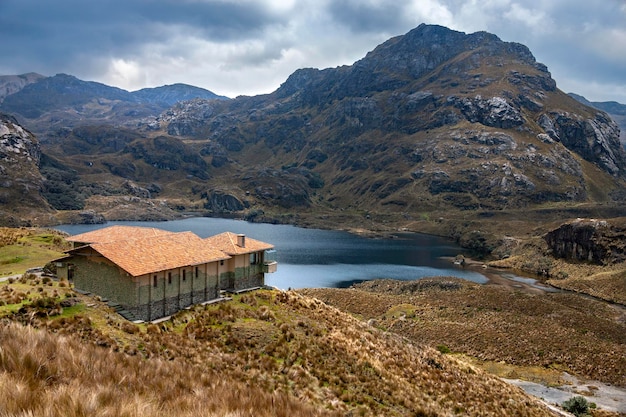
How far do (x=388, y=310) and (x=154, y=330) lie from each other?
4471 cm

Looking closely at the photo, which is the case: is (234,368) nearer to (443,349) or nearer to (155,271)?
(155,271)

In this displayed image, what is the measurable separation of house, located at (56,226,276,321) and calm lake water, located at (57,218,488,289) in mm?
55111

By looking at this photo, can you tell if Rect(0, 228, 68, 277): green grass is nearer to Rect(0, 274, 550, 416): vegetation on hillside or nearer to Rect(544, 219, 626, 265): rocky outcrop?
Rect(0, 274, 550, 416): vegetation on hillside

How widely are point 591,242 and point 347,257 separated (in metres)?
63.2

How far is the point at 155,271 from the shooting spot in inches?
1008

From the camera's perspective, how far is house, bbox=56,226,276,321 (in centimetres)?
2534

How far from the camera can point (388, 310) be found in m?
62.6

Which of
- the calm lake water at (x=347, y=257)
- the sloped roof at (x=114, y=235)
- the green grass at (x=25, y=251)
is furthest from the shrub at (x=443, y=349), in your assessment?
the calm lake water at (x=347, y=257)

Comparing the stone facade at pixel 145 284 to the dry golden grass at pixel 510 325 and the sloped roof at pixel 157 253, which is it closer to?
the sloped roof at pixel 157 253

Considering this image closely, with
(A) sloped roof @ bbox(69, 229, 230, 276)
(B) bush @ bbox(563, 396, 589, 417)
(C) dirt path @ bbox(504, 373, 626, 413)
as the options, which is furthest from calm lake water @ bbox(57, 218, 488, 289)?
(B) bush @ bbox(563, 396, 589, 417)

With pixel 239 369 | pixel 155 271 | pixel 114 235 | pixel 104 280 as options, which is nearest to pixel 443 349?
pixel 239 369

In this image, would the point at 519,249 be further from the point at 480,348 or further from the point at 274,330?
the point at 274,330

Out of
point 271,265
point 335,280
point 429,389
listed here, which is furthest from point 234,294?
point 335,280

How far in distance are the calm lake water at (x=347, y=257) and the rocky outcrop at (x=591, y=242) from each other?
28.2 m
